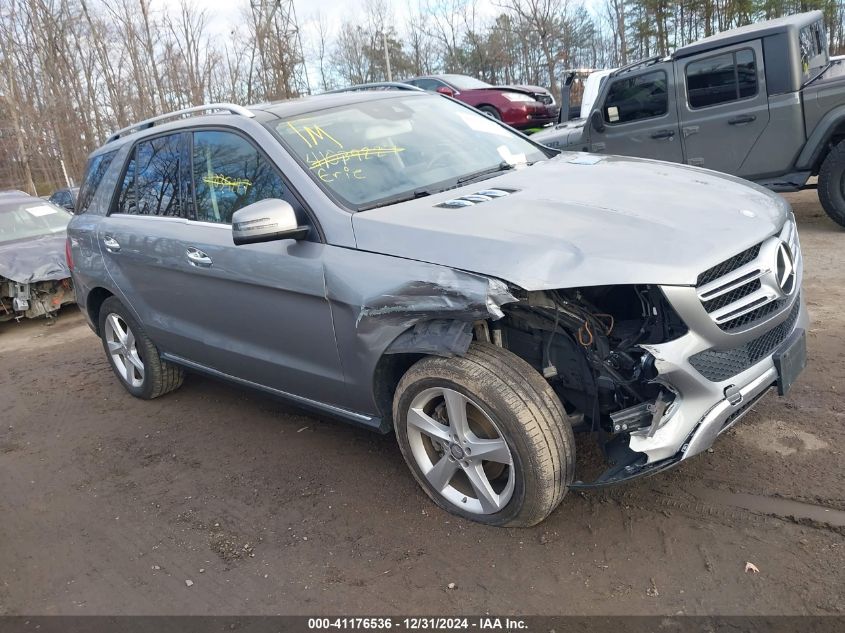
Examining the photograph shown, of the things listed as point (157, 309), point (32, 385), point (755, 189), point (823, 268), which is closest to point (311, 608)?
point (157, 309)

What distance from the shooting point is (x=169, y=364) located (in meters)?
4.69

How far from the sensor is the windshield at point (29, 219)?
8797 mm

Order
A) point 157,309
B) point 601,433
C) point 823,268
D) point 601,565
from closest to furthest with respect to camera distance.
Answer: point 601,565, point 601,433, point 157,309, point 823,268

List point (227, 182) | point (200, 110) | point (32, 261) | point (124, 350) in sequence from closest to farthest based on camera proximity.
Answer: point (227, 182) → point (200, 110) → point (124, 350) → point (32, 261)

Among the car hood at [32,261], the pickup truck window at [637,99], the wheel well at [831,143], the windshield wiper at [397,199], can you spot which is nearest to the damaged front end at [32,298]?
the car hood at [32,261]

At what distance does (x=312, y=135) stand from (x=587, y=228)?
62.8 inches

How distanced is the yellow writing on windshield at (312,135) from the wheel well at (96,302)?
2320 millimetres

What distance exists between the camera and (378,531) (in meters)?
3.09

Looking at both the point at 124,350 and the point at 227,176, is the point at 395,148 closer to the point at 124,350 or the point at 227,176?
the point at 227,176

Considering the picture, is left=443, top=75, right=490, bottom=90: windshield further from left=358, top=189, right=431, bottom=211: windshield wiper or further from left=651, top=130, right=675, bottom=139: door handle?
left=358, top=189, right=431, bottom=211: windshield wiper

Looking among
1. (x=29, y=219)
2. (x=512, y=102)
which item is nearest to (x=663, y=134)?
(x=512, y=102)
